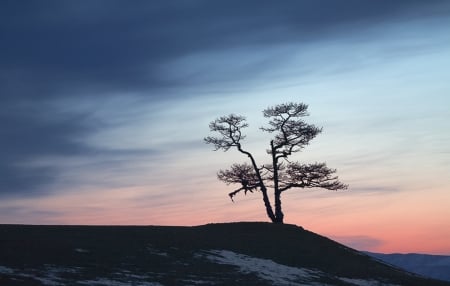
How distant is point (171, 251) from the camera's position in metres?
48.9

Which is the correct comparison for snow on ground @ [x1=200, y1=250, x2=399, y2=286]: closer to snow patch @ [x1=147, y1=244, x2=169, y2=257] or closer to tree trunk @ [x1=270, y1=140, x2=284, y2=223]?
snow patch @ [x1=147, y1=244, x2=169, y2=257]

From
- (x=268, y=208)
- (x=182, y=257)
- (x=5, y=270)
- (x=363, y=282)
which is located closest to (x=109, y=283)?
(x=5, y=270)

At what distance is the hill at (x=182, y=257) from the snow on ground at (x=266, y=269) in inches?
3.0

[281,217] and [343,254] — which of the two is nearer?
[343,254]

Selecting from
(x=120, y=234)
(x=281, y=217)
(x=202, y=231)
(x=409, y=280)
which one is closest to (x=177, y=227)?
(x=202, y=231)

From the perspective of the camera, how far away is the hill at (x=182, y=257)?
126 feet

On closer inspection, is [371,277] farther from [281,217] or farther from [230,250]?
[281,217]

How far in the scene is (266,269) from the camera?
1874 inches

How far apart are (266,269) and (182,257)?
5.80 meters

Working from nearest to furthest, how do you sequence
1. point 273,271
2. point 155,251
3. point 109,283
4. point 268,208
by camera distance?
point 109,283
point 273,271
point 155,251
point 268,208

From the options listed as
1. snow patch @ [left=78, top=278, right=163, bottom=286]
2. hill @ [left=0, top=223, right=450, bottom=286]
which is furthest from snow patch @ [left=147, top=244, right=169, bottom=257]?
snow patch @ [left=78, top=278, right=163, bottom=286]

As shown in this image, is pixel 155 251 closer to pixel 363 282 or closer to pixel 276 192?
pixel 363 282

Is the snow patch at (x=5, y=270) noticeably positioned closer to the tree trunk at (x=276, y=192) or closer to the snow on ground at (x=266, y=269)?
the snow on ground at (x=266, y=269)

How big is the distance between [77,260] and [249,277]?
10.7m
